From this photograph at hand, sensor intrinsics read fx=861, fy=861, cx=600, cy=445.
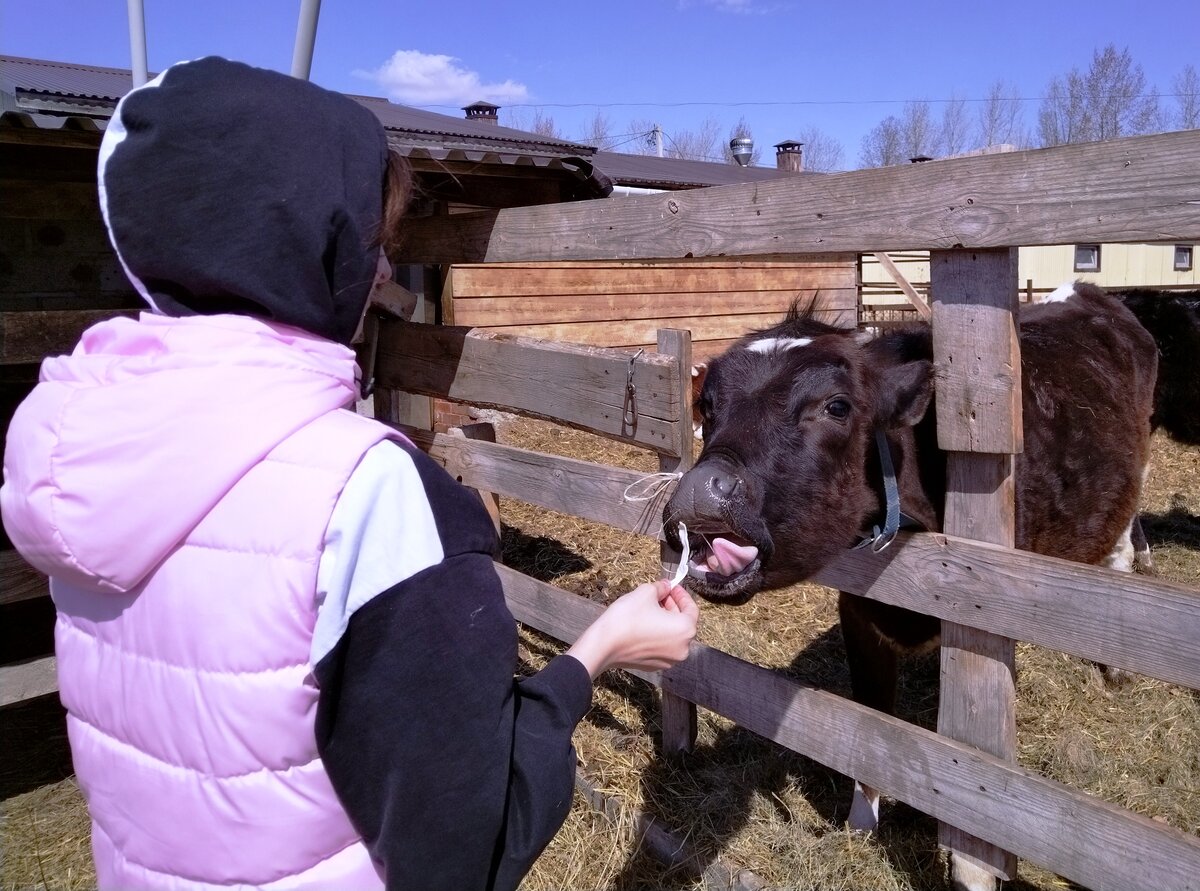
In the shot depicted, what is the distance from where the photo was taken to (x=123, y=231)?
3.49 feet

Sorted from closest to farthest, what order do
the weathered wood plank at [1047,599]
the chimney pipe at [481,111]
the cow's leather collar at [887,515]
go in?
the weathered wood plank at [1047,599], the cow's leather collar at [887,515], the chimney pipe at [481,111]

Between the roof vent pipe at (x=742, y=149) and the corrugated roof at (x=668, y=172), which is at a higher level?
the roof vent pipe at (x=742, y=149)

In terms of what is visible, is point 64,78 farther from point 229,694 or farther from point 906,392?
point 229,694

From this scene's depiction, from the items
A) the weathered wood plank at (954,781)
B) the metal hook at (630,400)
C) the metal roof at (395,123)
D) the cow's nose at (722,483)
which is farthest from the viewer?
the metal roof at (395,123)

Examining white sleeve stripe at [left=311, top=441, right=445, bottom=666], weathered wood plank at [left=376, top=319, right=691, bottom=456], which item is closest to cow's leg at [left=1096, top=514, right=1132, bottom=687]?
weathered wood plank at [left=376, top=319, right=691, bottom=456]

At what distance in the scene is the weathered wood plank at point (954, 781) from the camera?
2.12 metres

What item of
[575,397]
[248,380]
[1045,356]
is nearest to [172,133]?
[248,380]

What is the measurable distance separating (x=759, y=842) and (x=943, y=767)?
35.6 inches

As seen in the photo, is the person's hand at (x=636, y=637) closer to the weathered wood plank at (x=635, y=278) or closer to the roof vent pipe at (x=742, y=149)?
the weathered wood plank at (x=635, y=278)

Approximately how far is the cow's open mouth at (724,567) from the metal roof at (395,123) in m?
2.25

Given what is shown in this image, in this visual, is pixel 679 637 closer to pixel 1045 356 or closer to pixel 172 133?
pixel 172 133

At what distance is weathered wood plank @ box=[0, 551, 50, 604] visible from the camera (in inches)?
144

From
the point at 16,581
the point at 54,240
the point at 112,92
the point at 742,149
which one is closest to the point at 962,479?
the point at 16,581

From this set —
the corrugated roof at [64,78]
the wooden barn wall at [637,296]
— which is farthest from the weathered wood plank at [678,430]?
the wooden barn wall at [637,296]
